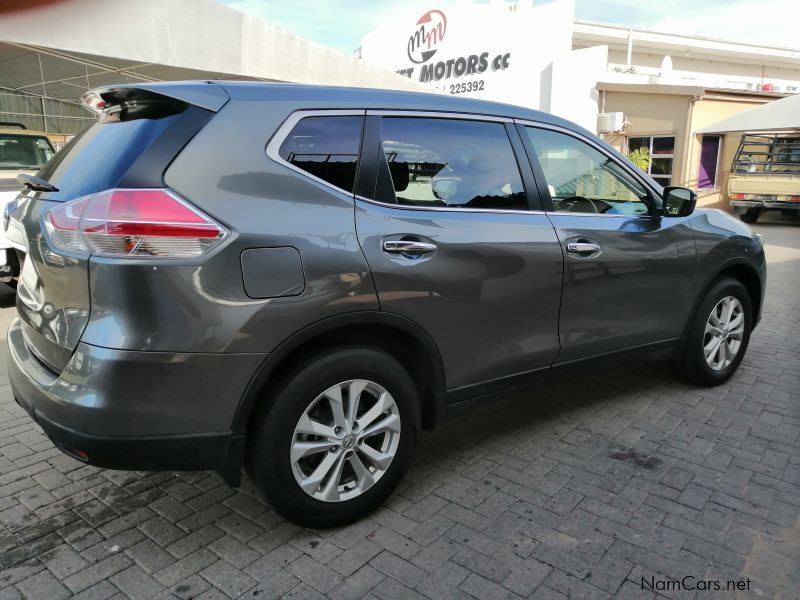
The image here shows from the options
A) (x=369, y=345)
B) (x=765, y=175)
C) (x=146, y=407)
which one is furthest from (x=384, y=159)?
(x=765, y=175)

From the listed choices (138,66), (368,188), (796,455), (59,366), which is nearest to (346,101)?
(368,188)

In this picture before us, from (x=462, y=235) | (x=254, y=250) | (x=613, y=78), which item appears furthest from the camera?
(x=613, y=78)

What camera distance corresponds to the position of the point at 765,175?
53.4 feet

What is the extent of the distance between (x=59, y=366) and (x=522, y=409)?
2.74 m

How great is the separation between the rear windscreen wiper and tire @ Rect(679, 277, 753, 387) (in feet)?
12.3

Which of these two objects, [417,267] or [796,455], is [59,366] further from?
[796,455]

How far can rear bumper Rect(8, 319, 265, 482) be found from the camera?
2.19 m

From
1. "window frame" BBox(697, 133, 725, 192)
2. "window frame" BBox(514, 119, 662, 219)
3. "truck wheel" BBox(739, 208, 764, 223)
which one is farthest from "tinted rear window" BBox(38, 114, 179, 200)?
"window frame" BBox(697, 133, 725, 192)

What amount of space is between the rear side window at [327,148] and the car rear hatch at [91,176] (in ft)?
1.03

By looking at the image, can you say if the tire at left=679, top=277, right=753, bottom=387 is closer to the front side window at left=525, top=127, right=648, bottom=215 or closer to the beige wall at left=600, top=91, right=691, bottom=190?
the front side window at left=525, top=127, right=648, bottom=215

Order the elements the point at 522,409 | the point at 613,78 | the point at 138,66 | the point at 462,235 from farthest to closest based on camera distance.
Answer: the point at 613,78
the point at 138,66
the point at 522,409
the point at 462,235

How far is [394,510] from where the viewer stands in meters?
2.92

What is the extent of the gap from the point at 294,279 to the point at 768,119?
58.9ft

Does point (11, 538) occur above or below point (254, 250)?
below
